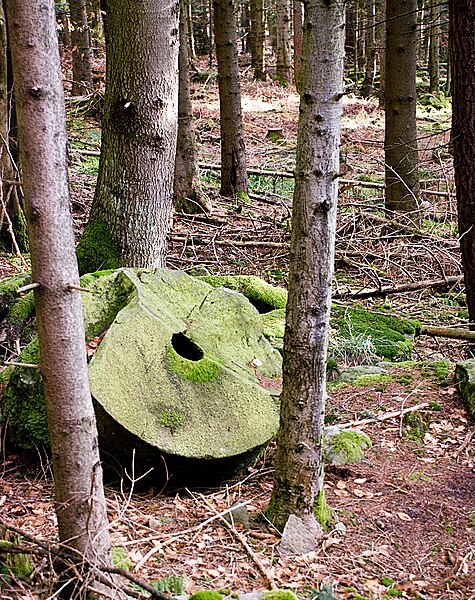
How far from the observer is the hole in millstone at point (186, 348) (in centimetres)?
483

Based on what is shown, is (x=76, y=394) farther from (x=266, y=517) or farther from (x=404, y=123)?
(x=404, y=123)

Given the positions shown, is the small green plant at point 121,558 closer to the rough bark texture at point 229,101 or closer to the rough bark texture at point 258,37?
the rough bark texture at point 229,101

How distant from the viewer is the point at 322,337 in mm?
3488

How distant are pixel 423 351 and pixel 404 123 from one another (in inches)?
183

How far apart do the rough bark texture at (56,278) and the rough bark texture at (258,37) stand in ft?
78.9

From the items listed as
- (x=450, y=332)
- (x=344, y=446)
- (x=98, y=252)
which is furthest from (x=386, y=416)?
(x=98, y=252)

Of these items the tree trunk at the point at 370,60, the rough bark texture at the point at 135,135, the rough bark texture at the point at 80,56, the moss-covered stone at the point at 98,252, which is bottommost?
the moss-covered stone at the point at 98,252

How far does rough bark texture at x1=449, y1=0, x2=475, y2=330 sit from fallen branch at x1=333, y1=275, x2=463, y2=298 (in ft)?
7.46

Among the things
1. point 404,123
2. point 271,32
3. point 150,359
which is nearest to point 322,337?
point 150,359

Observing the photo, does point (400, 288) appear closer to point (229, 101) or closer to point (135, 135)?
point (135, 135)

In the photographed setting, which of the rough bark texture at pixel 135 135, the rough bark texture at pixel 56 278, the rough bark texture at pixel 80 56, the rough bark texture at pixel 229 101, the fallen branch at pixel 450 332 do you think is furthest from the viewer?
the rough bark texture at pixel 80 56

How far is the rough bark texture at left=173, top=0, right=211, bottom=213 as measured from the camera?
1066cm

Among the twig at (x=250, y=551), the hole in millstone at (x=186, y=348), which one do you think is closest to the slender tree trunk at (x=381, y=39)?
the hole in millstone at (x=186, y=348)

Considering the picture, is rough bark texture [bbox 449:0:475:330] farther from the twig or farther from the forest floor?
the twig
